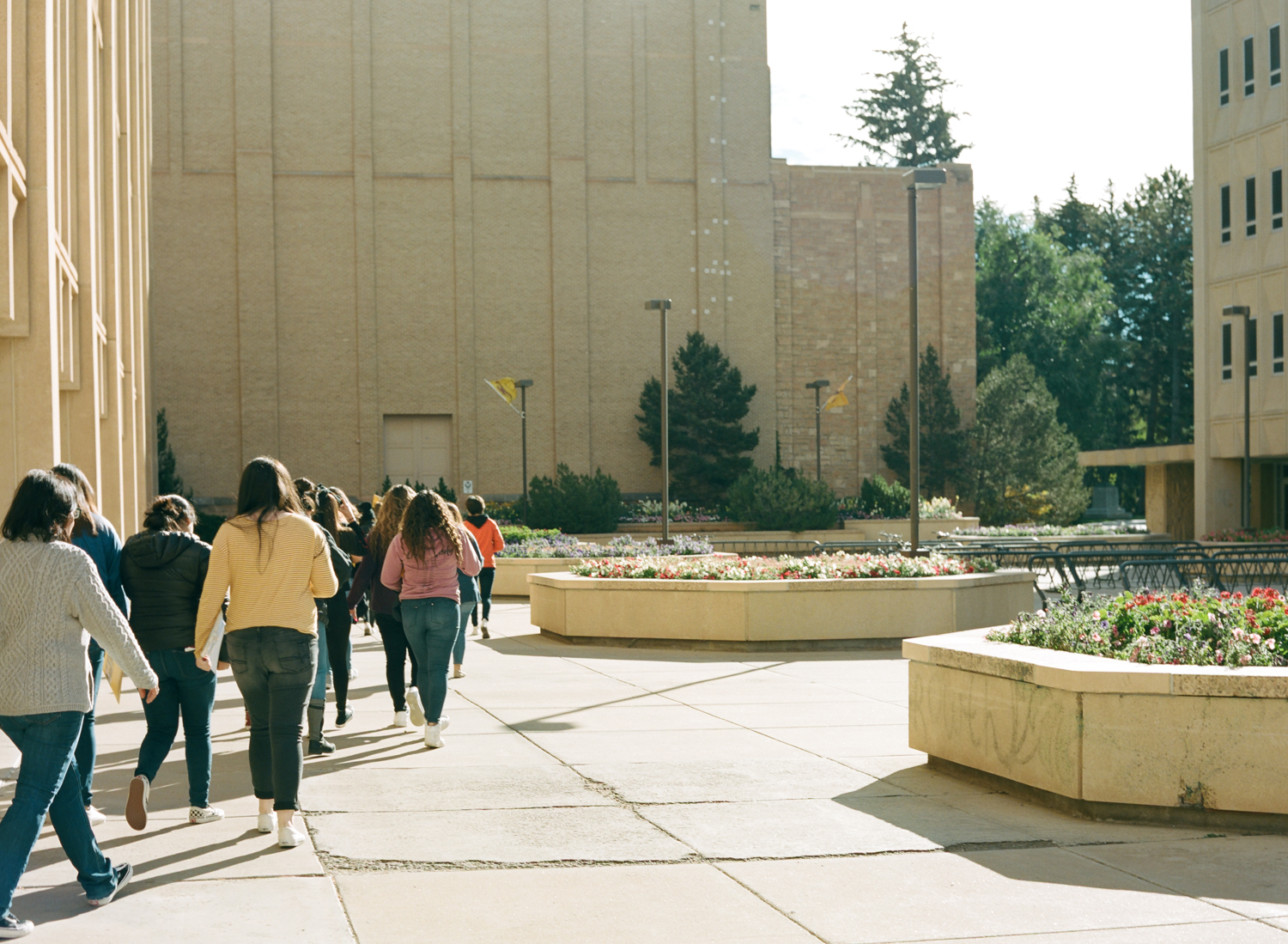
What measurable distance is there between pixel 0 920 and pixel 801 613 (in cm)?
1132

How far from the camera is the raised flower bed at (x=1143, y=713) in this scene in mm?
6523

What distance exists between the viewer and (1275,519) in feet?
135

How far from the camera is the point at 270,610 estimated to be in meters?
6.44

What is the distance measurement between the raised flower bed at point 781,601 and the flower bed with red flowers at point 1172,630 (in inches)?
266

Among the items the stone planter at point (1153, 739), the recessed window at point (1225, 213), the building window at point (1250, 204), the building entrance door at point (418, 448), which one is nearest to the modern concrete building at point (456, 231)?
the building entrance door at point (418, 448)

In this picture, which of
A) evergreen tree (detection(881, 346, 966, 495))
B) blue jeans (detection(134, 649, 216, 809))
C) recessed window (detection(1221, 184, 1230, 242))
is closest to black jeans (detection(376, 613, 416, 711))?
blue jeans (detection(134, 649, 216, 809))

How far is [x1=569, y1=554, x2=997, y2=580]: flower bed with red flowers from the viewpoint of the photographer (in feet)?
52.2

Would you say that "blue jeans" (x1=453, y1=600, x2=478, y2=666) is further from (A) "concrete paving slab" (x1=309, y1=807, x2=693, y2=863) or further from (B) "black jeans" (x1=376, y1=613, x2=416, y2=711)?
(A) "concrete paving slab" (x1=309, y1=807, x2=693, y2=863)

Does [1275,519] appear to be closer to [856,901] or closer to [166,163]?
[166,163]

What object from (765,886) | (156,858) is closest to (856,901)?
(765,886)

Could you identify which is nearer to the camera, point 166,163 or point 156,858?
point 156,858

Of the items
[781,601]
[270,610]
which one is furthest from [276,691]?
[781,601]

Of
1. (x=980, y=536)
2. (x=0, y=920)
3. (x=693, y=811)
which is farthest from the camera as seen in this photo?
(x=980, y=536)

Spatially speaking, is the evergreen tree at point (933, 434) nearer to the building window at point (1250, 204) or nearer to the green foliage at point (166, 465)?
the building window at point (1250, 204)
